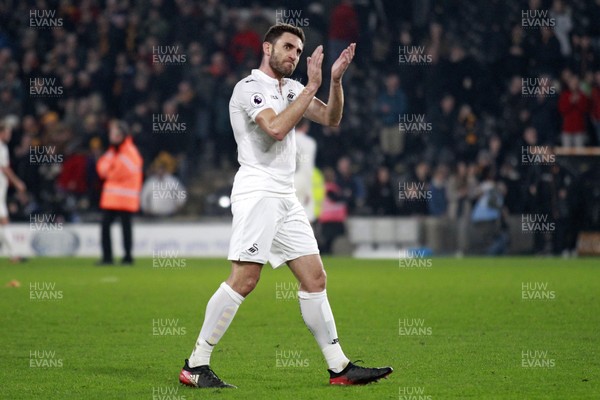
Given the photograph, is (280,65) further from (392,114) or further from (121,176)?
(392,114)

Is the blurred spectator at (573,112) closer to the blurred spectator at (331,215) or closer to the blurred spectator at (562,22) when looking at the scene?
the blurred spectator at (562,22)

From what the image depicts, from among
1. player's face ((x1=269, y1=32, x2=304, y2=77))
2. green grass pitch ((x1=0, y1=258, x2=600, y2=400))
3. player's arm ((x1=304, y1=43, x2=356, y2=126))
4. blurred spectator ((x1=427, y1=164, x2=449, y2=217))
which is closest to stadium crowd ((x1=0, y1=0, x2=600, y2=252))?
blurred spectator ((x1=427, y1=164, x2=449, y2=217))

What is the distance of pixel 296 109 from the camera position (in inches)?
308

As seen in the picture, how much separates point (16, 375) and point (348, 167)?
57.7ft

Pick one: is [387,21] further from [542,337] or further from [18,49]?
[542,337]

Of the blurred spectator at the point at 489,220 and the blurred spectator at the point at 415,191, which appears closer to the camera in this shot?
the blurred spectator at the point at 489,220

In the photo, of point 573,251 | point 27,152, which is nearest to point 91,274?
point 27,152

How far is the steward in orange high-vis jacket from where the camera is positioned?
2041 centimetres

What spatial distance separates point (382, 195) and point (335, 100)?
683 inches

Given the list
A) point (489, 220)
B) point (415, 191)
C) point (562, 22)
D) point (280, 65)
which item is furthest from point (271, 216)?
point (562, 22)

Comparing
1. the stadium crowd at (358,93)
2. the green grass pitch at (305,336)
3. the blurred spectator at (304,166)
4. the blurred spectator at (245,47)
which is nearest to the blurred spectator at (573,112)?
the stadium crowd at (358,93)

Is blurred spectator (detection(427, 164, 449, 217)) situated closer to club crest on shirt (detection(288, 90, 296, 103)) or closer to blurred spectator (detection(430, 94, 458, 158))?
blurred spectator (detection(430, 94, 458, 158))

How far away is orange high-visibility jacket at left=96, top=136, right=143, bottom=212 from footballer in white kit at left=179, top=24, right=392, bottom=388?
1234cm

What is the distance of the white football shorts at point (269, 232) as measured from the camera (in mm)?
8000
